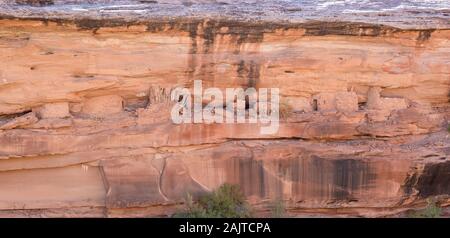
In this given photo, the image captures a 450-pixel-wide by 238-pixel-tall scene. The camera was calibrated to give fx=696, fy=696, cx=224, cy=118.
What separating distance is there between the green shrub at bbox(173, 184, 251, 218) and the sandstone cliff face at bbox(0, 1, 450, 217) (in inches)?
4.8

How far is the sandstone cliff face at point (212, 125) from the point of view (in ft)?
26.5

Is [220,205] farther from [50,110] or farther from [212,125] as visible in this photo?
[50,110]

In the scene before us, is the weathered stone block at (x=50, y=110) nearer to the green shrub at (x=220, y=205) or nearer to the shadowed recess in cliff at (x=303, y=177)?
the green shrub at (x=220, y=205)

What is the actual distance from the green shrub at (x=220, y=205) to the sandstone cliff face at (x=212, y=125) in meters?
0.12

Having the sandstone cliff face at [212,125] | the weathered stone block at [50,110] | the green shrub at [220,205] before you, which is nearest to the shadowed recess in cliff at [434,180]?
the sandstone cliff face at [212,125]

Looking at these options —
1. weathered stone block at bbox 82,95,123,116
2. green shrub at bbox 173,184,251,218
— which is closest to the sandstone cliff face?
weathered stone block at bbox 82,95,123,116

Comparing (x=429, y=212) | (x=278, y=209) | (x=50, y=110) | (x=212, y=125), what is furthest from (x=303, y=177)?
(x=50, y=110)

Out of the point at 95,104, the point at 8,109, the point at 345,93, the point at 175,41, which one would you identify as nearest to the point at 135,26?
the point at 175,41

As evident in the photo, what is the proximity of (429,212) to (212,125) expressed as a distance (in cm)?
299

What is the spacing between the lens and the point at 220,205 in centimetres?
851

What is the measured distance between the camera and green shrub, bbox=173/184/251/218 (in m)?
8.43

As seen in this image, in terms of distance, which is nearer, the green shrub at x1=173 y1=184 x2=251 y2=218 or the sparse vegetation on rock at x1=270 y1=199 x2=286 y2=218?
the green shrub at x1=173 y1=184 x2=251 y2=218

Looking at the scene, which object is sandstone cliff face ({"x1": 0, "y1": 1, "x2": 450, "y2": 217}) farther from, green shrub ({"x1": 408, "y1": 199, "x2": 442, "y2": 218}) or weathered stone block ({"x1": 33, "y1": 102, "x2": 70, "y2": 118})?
green shrub ({"x1": 408, "y1": 199, "x2": 442, "y2": 218})

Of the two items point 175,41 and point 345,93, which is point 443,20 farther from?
point 175,41
